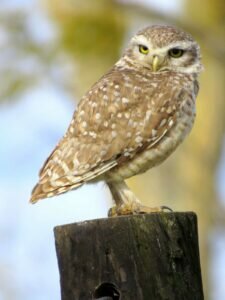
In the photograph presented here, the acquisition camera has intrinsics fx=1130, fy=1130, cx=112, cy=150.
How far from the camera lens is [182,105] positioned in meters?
6.82

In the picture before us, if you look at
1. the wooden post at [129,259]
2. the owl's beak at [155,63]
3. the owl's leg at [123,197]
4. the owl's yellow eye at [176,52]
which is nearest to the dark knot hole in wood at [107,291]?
the wooden post at [129,259]

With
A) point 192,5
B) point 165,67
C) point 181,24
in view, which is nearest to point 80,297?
point 165,67

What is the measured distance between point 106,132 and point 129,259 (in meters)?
1.65

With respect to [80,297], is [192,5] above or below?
above

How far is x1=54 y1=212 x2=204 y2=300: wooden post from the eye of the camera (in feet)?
16.4

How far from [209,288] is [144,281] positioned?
36.8ft

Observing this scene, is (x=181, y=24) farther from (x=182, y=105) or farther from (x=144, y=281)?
(x=144, y=281)

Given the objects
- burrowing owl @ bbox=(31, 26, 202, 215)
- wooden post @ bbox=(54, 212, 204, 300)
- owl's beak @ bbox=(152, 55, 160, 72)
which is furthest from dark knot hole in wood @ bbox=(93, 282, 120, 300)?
owl's beak @ bbox=(152, 55, 160, 72)

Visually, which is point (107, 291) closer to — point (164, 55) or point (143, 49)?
point (164, 55)

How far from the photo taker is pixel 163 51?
737 centimetres

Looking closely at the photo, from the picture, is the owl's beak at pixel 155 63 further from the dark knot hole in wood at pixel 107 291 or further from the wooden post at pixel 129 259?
the dark knot hole in wood at pixel 107 291

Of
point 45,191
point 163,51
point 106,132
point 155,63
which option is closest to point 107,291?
point 45,191

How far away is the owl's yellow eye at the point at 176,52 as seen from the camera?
24.4 ft

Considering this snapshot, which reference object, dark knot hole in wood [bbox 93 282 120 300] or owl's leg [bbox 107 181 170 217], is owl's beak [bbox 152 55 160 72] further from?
→ dark knot hole in wood [bbox 93 282 120 300]
